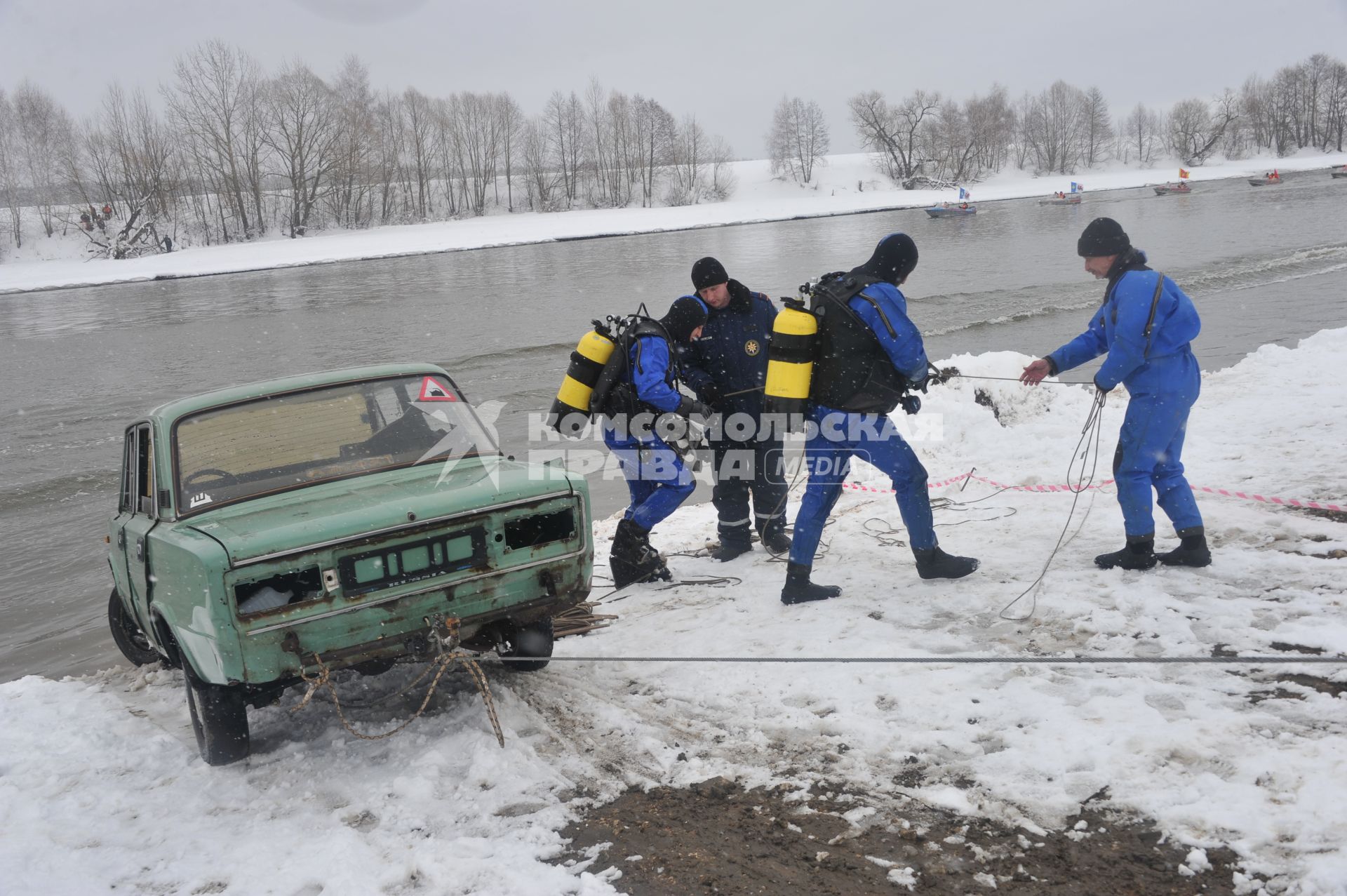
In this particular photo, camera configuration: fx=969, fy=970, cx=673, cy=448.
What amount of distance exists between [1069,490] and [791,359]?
3.27 metres

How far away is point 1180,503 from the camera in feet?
Result: 17.8

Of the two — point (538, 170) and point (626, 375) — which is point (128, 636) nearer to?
point (626, 375)

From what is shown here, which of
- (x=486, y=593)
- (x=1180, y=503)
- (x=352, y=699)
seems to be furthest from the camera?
(x=1180, y=503)

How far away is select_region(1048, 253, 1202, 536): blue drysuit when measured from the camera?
5.31 meters

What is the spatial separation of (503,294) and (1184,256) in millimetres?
22620

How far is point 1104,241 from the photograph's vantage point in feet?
18.0

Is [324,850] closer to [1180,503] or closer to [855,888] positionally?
[855,888]

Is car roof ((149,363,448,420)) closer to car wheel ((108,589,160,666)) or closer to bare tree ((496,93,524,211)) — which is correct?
car wheel ((108,589,160,666))

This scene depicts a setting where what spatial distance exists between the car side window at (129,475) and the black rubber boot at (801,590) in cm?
367

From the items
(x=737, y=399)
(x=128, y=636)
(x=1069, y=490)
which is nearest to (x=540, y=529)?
(x=737, y=399)

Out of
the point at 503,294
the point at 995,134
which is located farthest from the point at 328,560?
the point at 995,134

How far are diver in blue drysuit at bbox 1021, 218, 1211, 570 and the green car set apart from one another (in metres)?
3.08

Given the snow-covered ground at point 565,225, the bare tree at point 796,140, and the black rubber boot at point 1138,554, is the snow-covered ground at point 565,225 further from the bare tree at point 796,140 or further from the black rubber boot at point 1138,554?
the black rubber boot at point 1138,554

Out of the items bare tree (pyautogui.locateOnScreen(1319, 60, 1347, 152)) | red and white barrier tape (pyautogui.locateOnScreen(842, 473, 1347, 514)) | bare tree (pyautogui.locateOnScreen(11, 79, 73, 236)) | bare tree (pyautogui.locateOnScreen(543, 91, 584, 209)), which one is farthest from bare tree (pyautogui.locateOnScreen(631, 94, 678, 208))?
red and white barrier tape (pyautogui.locateOnScreen(842, 473, 1347, 514))
